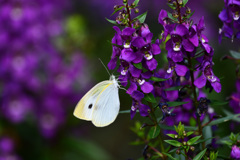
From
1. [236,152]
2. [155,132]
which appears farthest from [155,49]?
[236,152]

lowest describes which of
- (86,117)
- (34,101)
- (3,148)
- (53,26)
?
(3,148)

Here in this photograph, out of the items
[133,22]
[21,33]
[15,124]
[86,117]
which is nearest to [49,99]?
[15,124]

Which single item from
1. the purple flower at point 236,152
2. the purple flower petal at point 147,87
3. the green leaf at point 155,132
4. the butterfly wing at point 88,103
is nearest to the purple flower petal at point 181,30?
the purple flower petal at point 147,87

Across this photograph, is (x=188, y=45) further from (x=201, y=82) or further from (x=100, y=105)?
(x=100, y=105)

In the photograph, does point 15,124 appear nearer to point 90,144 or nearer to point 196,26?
point 90,144

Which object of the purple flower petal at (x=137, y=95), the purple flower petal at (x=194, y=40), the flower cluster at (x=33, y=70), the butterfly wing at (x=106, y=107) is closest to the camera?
the purple flower petal at (x=194, y=40)

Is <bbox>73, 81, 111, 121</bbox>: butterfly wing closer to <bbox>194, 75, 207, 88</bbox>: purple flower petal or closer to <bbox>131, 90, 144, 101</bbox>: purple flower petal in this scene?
<bbox>131, 90, 144, 101</bbox>: purple flower petal

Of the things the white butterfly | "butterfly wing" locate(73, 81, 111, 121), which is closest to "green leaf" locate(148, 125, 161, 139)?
the white butterfly

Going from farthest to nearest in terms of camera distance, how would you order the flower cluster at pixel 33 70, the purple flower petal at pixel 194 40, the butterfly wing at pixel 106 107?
the flower cluster at pixel 33 70 → the butterfly wing at pixel 106 107 → the purple flower petal at pixel 194 40

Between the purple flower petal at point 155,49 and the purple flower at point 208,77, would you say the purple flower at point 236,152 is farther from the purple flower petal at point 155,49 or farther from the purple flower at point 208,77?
the purple flower petal at point 155,49
